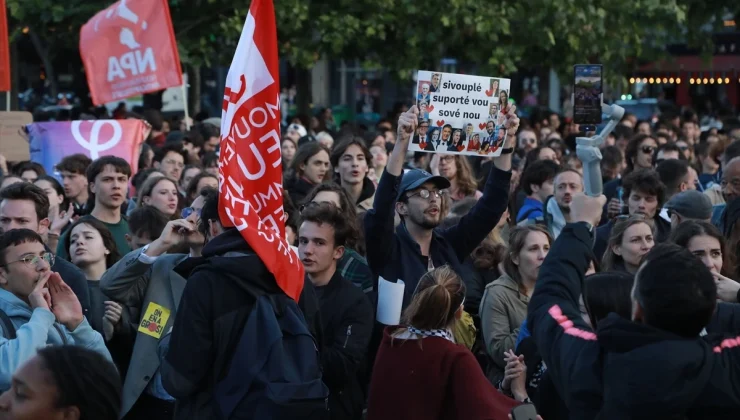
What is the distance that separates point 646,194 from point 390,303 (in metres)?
3.22

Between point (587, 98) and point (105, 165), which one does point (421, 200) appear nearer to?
point (587, 98)

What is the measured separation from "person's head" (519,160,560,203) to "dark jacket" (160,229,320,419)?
5605mm

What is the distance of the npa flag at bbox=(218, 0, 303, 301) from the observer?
4.95 m

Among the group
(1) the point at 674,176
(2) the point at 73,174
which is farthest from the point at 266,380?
(1) the point at 674,176

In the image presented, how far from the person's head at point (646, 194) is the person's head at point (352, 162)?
6.93ft

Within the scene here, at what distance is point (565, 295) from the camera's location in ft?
13.9

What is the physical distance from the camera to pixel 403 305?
6.40 meters

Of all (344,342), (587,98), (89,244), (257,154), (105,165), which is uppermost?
(587,98)

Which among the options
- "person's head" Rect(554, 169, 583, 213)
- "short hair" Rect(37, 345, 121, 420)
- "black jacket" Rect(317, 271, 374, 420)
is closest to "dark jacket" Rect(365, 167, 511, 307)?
"black jacket" Rect(317, 271, 374, 420)

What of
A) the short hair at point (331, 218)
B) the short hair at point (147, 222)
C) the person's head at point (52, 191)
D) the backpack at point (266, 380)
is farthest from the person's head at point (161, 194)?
the backpack at point (266, 380)

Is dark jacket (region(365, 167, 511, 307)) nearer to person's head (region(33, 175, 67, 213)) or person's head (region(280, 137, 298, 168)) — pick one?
person's head (region(33, 175, 67, 213))

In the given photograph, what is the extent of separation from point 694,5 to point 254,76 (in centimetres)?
2189

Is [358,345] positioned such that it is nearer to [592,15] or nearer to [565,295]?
[565,295]

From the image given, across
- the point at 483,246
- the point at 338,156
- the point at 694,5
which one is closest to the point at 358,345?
the point at 483,246
